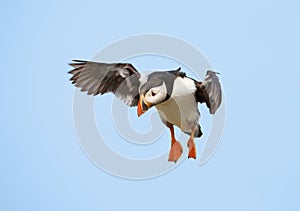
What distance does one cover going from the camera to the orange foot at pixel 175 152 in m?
3.83

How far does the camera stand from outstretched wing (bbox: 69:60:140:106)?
12.5 feet

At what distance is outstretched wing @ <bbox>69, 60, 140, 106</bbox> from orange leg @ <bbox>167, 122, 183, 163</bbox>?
0.33 m

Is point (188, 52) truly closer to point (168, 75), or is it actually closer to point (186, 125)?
point (168, 75)

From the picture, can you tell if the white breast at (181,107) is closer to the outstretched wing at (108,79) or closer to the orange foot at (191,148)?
the orange foot at (191,148)

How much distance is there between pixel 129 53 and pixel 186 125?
2.02ft

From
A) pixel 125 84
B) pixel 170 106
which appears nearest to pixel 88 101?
pixel 125 84

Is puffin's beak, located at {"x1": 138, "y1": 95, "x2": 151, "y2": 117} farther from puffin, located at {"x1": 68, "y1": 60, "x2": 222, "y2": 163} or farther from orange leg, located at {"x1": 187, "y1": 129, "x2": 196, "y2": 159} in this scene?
orange leg, located at {"x1": 187, "y1": 129, "x2": 196, "y2": 159}

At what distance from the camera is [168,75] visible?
3.64m

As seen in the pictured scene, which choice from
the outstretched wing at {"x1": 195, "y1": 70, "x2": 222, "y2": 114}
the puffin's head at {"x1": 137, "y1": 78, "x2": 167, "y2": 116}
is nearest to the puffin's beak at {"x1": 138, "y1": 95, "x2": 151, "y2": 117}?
the puffin's head at {"x1": 137, "y1": 78, "x2": 167, "y2": 116}

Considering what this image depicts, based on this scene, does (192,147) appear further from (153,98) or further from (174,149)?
(153,98)

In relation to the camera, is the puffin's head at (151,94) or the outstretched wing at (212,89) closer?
the puffin's head at (151,94)

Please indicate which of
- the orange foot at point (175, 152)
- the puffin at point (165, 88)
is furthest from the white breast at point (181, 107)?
the orange foot at point (175, 152)

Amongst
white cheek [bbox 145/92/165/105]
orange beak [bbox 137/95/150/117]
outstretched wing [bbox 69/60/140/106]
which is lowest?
orange beak [bbox 137/95/150/117]

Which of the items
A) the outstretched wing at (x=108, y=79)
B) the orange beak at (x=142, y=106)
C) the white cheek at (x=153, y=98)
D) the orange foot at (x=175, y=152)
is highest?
the outstretched wing at (x=108, y=79)
